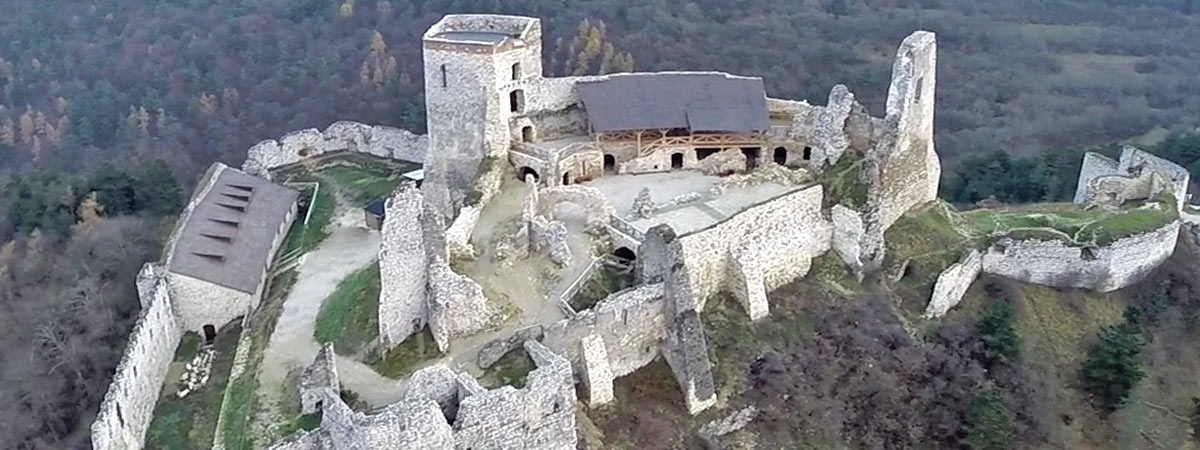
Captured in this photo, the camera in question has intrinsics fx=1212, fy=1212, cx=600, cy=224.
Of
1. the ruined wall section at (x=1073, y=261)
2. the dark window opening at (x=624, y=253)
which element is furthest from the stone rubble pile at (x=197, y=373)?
the ruined wall section at (x=1073, y=261)

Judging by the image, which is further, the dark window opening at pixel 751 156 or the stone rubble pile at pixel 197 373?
the dark window opening at pixel 751 156

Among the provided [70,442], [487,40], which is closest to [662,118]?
[487,40]

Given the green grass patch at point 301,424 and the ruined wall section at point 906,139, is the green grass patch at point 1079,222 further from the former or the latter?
the green grass patch at point 301,424

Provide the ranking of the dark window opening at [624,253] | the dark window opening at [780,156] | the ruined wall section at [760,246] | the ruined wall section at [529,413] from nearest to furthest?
the ruined wall section at [529,413] → the ruined wall section at [760,246] → the dark window opening at [624,253] → the dark window opening at [780,156]

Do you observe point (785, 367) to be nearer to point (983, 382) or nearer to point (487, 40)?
point (983, 382)

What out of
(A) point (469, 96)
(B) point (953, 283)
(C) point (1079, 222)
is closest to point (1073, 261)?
(C) point (1079, 222)

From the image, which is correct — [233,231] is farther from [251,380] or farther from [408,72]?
[408,72]
